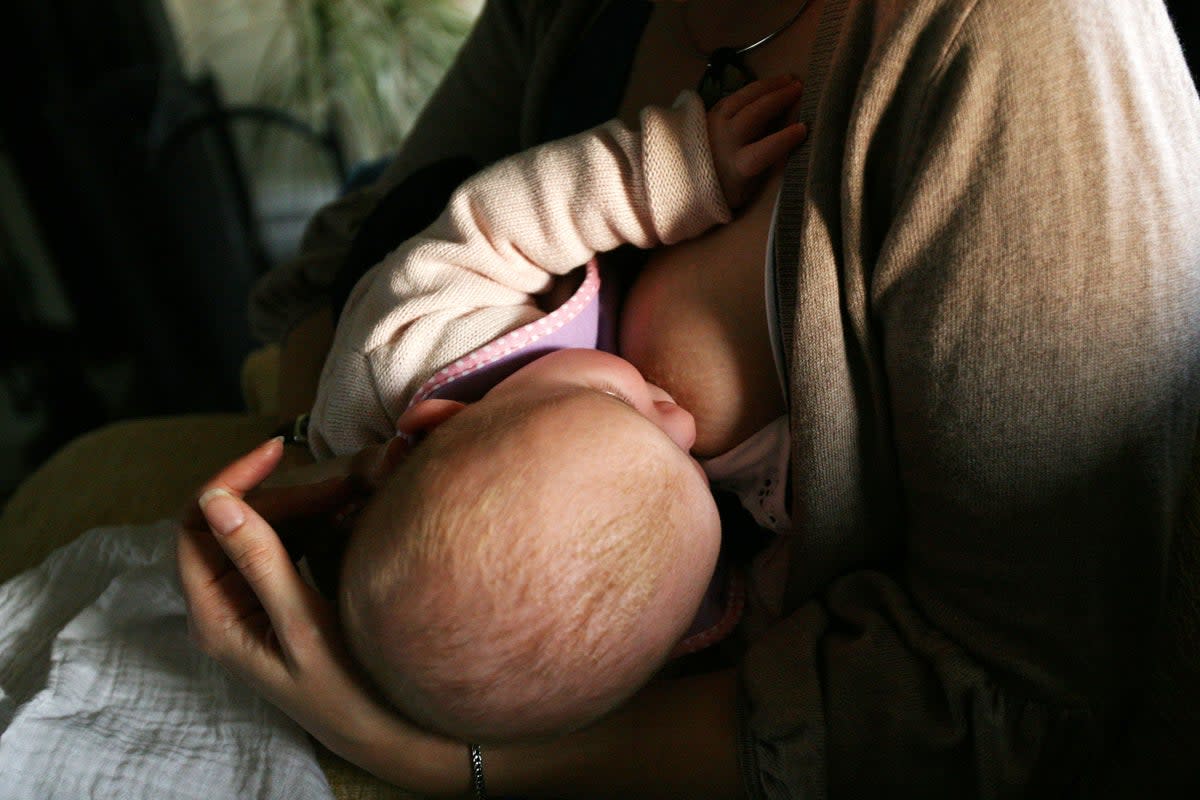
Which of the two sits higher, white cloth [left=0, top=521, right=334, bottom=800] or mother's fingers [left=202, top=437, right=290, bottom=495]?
mother's fingers [left=202, top=437, right=290, bottom=495]

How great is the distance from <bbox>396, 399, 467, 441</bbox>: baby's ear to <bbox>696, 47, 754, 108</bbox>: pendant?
35cm

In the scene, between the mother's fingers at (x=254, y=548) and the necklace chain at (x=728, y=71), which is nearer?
the mother's fingers at (x=254, y=548)

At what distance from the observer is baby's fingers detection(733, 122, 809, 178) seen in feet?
1.83

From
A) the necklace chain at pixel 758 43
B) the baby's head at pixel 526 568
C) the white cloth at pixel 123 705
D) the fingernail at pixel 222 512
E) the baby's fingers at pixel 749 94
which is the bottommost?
the white cloth at pixel 123 705

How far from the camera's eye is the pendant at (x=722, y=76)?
70 centimetres

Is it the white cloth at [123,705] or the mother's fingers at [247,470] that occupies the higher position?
the mother's fingers at [247,470]

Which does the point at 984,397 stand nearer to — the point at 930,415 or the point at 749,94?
the point at 930,415

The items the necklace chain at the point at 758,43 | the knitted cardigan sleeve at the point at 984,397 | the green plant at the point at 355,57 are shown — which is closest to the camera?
the knitted cardigan sleeve at the point at 984,397

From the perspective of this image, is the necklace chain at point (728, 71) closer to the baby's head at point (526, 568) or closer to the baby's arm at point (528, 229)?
the baby's arm at point (528, 229)

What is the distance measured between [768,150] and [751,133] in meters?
0.03

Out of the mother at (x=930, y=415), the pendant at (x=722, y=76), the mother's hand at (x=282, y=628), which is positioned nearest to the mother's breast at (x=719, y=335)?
the mother at (x=930, y=415)

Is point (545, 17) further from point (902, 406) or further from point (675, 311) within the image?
point (902, 406)

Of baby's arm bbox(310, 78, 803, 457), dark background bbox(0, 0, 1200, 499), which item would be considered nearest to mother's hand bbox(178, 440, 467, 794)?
baby's arm bbox(310, 78, 803, 457)

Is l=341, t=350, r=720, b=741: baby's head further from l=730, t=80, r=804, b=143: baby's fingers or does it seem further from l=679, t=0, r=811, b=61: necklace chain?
l=679, t=0, r=811, b=61: necklace chain
